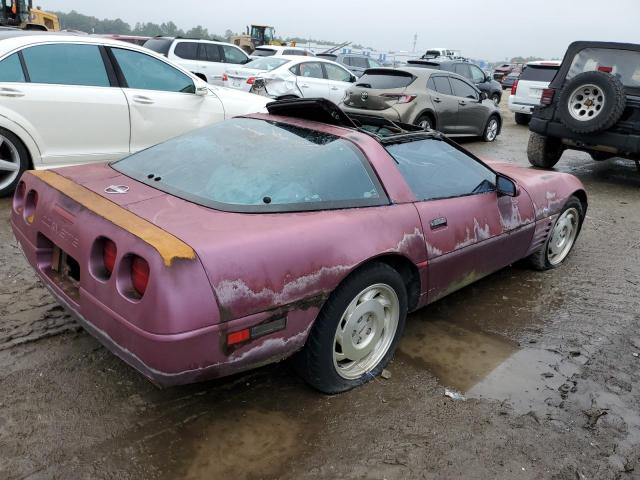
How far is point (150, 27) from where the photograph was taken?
85.1m

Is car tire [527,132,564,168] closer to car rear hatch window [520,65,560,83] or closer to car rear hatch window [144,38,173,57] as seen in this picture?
car rear hatch window [520,65,560,83]

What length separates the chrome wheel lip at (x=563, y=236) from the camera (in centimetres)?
447

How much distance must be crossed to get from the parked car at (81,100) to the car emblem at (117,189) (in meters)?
3.00

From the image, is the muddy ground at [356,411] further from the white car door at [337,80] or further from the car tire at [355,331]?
the white car door at [337,80]

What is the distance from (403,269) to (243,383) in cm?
104

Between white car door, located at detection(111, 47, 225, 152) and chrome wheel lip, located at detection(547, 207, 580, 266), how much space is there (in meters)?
3.99

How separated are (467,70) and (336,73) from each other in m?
6.80

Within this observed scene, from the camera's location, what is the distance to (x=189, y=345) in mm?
1986

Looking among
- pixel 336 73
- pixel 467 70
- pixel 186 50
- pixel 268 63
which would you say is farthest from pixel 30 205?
pixel 467 70

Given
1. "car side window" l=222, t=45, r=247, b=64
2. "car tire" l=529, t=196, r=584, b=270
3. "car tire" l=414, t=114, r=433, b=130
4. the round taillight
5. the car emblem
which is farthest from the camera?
"car side window" l=222, t=45, r=247, b=64

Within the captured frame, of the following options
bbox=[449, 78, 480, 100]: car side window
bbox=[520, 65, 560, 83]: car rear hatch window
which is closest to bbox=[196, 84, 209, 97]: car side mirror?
bbox=[449, 78, 480, 100]: car side window

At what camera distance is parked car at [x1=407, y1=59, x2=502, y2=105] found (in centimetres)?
1684

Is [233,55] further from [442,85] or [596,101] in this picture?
[596,101]

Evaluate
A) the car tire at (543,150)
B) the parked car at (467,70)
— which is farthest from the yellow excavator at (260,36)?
the car tire at (543,150)
